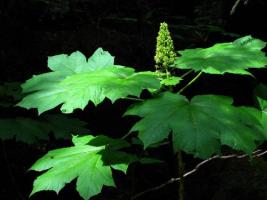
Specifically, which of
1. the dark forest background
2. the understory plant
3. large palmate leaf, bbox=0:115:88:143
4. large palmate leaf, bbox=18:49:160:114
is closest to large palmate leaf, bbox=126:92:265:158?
the understory plant

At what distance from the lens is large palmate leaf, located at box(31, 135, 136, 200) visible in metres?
2.00

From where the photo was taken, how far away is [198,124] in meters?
1.74

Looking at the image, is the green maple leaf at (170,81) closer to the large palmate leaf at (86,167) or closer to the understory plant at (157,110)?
the understory plant at (157,110)

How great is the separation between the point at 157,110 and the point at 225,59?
516mm

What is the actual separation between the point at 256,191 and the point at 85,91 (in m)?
2.14

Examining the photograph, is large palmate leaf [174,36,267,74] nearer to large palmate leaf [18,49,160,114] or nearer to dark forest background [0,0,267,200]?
large palmate leaf [18,49,160,114]

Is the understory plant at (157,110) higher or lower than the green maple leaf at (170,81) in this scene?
lower

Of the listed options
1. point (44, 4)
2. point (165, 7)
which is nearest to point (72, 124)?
point (44, 4)

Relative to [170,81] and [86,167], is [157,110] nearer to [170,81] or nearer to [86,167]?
[170,81]

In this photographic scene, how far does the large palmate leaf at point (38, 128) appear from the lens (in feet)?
9.27

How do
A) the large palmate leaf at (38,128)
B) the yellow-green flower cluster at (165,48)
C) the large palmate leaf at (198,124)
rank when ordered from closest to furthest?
1. the large palmate leaf at (198,124)
2. the yellow-green flower cluster at (165,48)
3. the large palmate leaf at (38,128)

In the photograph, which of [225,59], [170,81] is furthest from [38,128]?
[225,59]

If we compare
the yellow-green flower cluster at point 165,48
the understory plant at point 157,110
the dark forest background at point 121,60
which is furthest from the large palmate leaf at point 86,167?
the dark forest background at point 121,60

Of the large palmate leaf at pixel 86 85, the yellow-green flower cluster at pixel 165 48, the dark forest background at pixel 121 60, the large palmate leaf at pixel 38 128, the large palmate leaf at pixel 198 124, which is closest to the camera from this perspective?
the large palmate leaf at pixel 198 124
